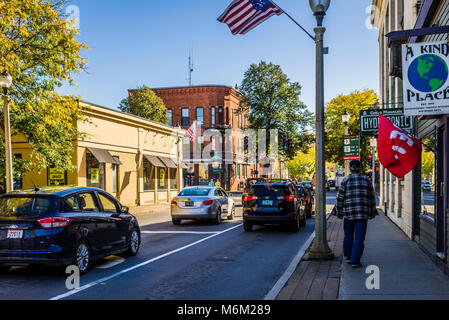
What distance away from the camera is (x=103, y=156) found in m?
25.3

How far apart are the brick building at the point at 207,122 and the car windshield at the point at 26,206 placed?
47584 millimetres

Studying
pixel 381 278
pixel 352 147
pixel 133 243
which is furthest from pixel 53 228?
pixel 352 147

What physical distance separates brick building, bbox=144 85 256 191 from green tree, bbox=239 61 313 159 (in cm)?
326

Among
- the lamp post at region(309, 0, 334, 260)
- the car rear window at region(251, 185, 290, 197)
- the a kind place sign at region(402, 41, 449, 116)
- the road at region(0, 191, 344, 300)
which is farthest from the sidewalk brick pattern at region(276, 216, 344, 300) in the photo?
the car rear window at region(251, 185, 290, 197)

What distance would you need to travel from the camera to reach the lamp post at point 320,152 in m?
9.27

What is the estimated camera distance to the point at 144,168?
31969 millimetres

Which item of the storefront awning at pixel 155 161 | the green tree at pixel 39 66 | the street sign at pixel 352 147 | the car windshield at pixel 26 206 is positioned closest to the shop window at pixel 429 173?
the car windshield at pixel 26 206

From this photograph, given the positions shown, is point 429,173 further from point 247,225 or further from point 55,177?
point 55,177

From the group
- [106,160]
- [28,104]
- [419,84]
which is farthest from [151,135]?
[419,84]

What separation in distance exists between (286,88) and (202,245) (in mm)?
48330

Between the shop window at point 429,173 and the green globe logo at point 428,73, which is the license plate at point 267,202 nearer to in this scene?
the shop window at point 429,173

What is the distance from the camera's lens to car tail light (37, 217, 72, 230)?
25.1 ft

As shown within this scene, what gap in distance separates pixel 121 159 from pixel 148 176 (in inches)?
167
